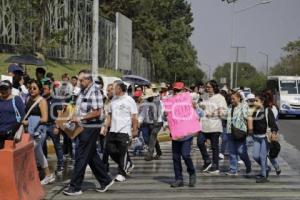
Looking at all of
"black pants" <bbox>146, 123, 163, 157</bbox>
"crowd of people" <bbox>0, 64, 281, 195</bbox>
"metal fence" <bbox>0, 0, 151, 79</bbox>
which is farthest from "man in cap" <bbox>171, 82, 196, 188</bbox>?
"metal fence" <bbox>0, 0, 151, 79</bbox>

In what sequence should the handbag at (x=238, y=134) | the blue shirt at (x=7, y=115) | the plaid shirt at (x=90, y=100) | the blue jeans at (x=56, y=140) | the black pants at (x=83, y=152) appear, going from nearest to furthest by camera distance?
1. the blue shirt at (x=7, y=115)
2. the black pants at (x=83, y=152)
3. the plaid shirt at (x=90, y=100)
4. the blue jeans at (x=56, y=140)
5. the handbag at (x=238, y=134)

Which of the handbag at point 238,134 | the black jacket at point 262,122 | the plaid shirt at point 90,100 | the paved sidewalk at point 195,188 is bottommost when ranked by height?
the paved sidewalk at point 195,188

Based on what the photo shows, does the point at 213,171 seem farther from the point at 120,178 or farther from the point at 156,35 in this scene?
the point at 156,35

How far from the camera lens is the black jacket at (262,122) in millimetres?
10945

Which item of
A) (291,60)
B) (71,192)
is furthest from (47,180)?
(291,60)

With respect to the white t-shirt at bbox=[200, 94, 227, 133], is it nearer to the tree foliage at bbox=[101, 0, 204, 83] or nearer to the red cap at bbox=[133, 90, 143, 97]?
the red cap at bbox=[133, 90, 143, 97]

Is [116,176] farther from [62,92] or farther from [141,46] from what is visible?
[141,46]

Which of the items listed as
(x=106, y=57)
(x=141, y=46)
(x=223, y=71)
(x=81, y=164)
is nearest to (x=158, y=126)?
(x=81, y=164)

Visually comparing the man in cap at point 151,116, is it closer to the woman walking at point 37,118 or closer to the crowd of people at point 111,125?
the crowd of people at point 111,125

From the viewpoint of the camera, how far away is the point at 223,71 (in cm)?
13375

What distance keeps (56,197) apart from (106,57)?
43.7 m

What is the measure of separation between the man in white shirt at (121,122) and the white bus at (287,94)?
25.0m

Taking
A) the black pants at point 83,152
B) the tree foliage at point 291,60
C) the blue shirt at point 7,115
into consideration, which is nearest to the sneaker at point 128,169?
the black pants at point 83,152

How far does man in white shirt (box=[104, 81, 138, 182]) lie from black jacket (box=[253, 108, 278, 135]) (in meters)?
2.16
